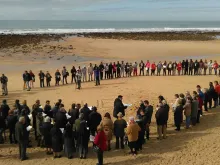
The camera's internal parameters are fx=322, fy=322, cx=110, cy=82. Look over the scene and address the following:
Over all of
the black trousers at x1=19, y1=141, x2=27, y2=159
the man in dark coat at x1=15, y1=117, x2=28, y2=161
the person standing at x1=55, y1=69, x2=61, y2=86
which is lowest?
the black trousers at x1=19, y1=141, x2=27, y2=159

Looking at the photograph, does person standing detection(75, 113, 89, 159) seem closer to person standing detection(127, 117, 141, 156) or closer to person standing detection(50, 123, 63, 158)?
person standing detection(50, 123, 63, 158)

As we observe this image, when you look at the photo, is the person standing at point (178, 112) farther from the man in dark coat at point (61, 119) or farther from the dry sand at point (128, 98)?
the man in dark coat at point (61, 119)

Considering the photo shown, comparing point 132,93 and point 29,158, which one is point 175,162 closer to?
point 29,158

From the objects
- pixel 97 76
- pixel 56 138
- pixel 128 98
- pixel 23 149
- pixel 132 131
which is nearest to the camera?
pixel 132 131

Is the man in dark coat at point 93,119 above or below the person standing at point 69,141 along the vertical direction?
above

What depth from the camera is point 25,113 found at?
12.5 meters

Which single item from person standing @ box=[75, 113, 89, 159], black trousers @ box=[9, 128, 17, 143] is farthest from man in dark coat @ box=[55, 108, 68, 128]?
black trousers @ box=[9, 128, 17, 143]

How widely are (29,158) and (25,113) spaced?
1890 mm

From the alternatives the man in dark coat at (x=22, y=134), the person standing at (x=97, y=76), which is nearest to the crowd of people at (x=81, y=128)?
the man in dark coat at (x=22, y=134)

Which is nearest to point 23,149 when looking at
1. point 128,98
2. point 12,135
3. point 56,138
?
point 56,138

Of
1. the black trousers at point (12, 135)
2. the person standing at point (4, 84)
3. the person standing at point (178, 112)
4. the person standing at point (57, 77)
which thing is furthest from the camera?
the person standing at point (57, 77)

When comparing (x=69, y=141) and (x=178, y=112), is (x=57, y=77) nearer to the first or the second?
(x=178, y=112)

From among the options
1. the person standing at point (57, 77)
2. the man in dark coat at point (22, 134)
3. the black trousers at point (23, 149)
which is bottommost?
the black trousers at point (23, 149)

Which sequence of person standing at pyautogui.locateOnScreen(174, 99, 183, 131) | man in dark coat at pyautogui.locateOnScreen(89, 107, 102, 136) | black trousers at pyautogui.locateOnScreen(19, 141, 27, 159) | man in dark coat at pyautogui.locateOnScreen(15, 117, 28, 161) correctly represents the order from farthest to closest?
person standing at pyautogui.locateOnScreen(174, 99, 183, 131) → man in dark coat at pyautogui.locateOnScreen(89, 107, 102, 136) → black trousers at pyautogui.locateOnScreen(19, 141, 27, 159) → man in dark coat at pyautogui.locateOnScreen(15, 117, 28, 161)
